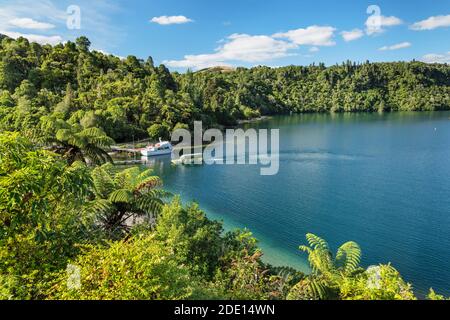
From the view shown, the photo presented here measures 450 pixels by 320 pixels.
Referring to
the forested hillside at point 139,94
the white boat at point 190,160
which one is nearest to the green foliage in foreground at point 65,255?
the forested hillside at point 139,94

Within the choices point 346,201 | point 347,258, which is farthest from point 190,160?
point 347,258

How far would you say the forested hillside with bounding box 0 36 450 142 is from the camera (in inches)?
2185

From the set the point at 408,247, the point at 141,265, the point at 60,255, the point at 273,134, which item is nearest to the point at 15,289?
the point at 60,255

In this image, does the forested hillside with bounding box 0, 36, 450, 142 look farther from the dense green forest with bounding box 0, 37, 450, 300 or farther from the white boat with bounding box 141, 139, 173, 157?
the dense green forest with bounding box 0, 37, 450, 300

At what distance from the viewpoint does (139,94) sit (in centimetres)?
6775

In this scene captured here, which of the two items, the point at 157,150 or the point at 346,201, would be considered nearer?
the point at 346,201

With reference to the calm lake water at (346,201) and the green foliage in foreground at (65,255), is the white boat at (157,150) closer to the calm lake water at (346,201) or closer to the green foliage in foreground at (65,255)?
the calm lake water at (346,201)

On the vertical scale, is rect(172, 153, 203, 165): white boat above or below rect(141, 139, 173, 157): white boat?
below

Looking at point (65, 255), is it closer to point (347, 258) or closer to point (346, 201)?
point (347, 258)

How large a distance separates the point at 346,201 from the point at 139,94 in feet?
163

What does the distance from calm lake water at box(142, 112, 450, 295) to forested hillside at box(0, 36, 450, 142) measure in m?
15.4

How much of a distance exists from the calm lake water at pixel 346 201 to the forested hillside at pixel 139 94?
15.4 metres

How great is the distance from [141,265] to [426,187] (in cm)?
3386

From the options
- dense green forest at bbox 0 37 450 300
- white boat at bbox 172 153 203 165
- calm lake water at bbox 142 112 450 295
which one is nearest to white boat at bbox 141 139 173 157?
calm lake water at bbox 142 112 450 295
